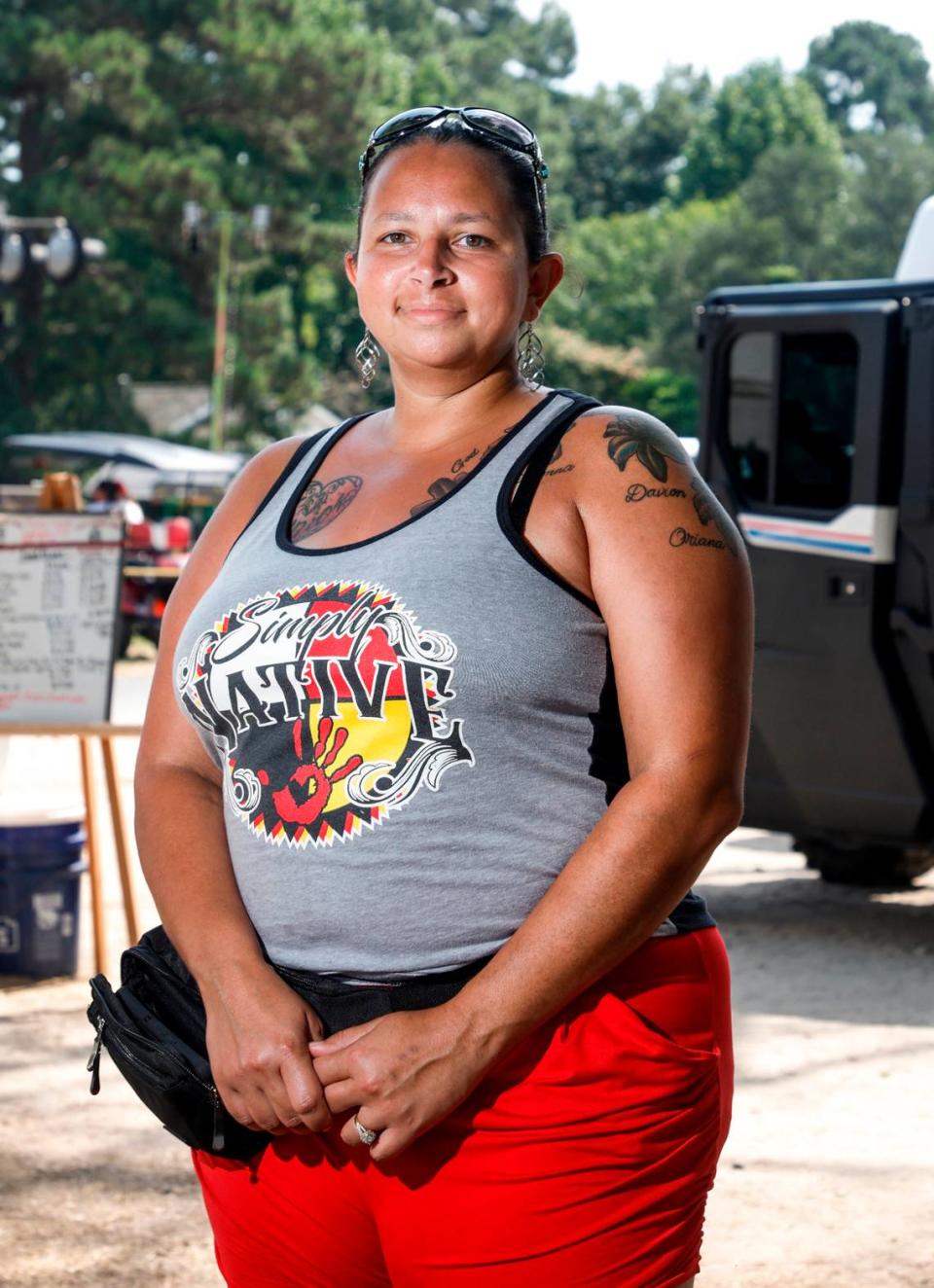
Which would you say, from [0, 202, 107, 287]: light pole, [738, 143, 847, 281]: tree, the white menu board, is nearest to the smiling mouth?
the white menu board

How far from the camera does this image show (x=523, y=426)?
212 centimetres

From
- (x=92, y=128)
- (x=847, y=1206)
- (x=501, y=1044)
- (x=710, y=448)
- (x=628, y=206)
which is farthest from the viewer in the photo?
(x=628, y=206)

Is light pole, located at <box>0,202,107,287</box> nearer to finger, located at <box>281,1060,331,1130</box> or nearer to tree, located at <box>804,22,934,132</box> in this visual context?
finger, located at <box>281,1060,331,1130</box>

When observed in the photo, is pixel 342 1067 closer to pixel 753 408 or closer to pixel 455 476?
pixel 455 476

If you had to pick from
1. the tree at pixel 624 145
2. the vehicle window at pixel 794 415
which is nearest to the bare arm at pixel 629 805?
the vehicle window at pixel 794 415

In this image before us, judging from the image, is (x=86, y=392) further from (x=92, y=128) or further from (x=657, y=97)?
(x=657, y=97)

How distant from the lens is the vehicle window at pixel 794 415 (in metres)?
7.28

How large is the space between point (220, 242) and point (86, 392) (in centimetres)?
481

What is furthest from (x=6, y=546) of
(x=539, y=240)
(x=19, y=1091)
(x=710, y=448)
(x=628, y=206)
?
(x=628, y=206)

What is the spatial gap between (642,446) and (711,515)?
102 millimetres

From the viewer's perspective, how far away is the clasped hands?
189 centimetres

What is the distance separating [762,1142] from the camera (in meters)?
5.02

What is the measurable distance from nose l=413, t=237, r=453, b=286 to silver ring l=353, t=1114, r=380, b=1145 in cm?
91

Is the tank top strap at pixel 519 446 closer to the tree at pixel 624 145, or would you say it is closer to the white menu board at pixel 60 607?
the white menu board at pixel 60 607
